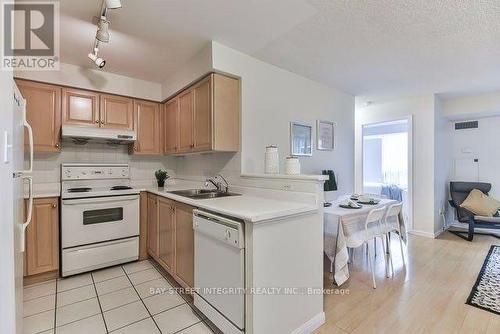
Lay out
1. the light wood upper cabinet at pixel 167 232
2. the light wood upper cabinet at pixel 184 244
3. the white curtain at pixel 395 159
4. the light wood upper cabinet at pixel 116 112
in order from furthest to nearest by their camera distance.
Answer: the white curtain at pixel 395 159
the light wood upper cabinet at pixel 116 112
the light wood upper cabinet at pixel 167 232
the light wood upper cabinet at pixel 184 244

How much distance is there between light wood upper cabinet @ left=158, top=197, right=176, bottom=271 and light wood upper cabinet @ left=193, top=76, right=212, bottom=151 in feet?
2.25

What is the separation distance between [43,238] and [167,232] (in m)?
1.25

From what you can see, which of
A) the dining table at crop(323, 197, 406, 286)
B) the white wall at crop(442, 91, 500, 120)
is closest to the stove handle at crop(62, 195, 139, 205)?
the dining table at crop(323, 197, 406, 286)

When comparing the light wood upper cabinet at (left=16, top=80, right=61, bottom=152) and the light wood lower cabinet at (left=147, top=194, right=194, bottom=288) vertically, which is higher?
the light wood upper cabinet at (left=16, top=80, right=61, bottom=152)

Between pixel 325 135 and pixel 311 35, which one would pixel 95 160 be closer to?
pixel 311 35

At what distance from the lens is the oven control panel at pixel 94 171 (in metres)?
2.88

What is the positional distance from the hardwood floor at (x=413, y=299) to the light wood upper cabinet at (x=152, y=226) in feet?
6.16

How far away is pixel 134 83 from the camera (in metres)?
3.29

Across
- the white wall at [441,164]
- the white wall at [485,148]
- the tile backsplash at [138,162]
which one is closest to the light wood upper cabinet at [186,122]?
the tile backsplash at [138,162]

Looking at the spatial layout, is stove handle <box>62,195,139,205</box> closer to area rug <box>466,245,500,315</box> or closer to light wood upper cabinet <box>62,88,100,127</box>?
light wood upper cabinet <box>62,88,100,127</box>

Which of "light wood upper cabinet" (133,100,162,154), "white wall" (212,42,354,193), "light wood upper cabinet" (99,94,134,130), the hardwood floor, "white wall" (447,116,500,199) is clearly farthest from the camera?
"white wall" (447,116,500,199)

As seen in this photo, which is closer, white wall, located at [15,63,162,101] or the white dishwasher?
the white dishwasher

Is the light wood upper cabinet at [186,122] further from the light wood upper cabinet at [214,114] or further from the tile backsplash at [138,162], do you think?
the tile backsplash at [138,162]

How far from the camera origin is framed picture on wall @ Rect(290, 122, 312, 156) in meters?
3.10
